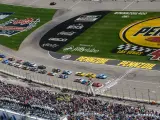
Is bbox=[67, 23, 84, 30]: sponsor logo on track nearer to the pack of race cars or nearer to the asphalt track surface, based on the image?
the asphalt track surface

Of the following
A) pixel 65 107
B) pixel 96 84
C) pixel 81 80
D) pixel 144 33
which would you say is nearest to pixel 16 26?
pixel 144 33

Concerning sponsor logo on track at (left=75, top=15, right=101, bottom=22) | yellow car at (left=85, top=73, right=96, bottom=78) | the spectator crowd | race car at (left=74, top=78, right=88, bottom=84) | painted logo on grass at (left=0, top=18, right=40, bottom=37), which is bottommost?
race car at (left=74, top=78, right=88, bottom=84)

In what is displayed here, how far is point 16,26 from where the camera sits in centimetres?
18438

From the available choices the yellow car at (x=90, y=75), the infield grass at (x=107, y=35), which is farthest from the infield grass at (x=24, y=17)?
the yellow car at (x=90, y=75)

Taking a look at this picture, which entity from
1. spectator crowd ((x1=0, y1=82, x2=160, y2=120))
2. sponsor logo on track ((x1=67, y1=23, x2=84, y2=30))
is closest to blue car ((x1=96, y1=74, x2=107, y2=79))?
spectator crowd ((x1=0, y1=82, x2=160, y2=120))

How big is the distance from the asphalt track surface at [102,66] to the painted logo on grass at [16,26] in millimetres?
7768

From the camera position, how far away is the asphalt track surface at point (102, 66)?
379 ft

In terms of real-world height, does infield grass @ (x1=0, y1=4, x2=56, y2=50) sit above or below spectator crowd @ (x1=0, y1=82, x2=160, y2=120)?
above

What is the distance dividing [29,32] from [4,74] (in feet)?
118

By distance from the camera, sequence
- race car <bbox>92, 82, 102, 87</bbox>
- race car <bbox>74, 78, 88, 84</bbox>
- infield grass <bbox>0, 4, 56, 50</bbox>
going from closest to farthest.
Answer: race car <bbox>92, 82, 102, 87</bbox> → race car <bbox>74, 78, 88, 84</bbox> → infield grass <bbox>0, 4, 56, 50</bbox>

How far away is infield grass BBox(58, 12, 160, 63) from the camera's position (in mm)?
143375

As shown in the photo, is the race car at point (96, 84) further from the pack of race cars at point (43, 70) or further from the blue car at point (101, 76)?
the blue car at point (101, 76)

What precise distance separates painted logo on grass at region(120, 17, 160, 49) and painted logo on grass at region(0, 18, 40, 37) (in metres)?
44.1

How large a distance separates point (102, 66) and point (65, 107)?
119 feet
